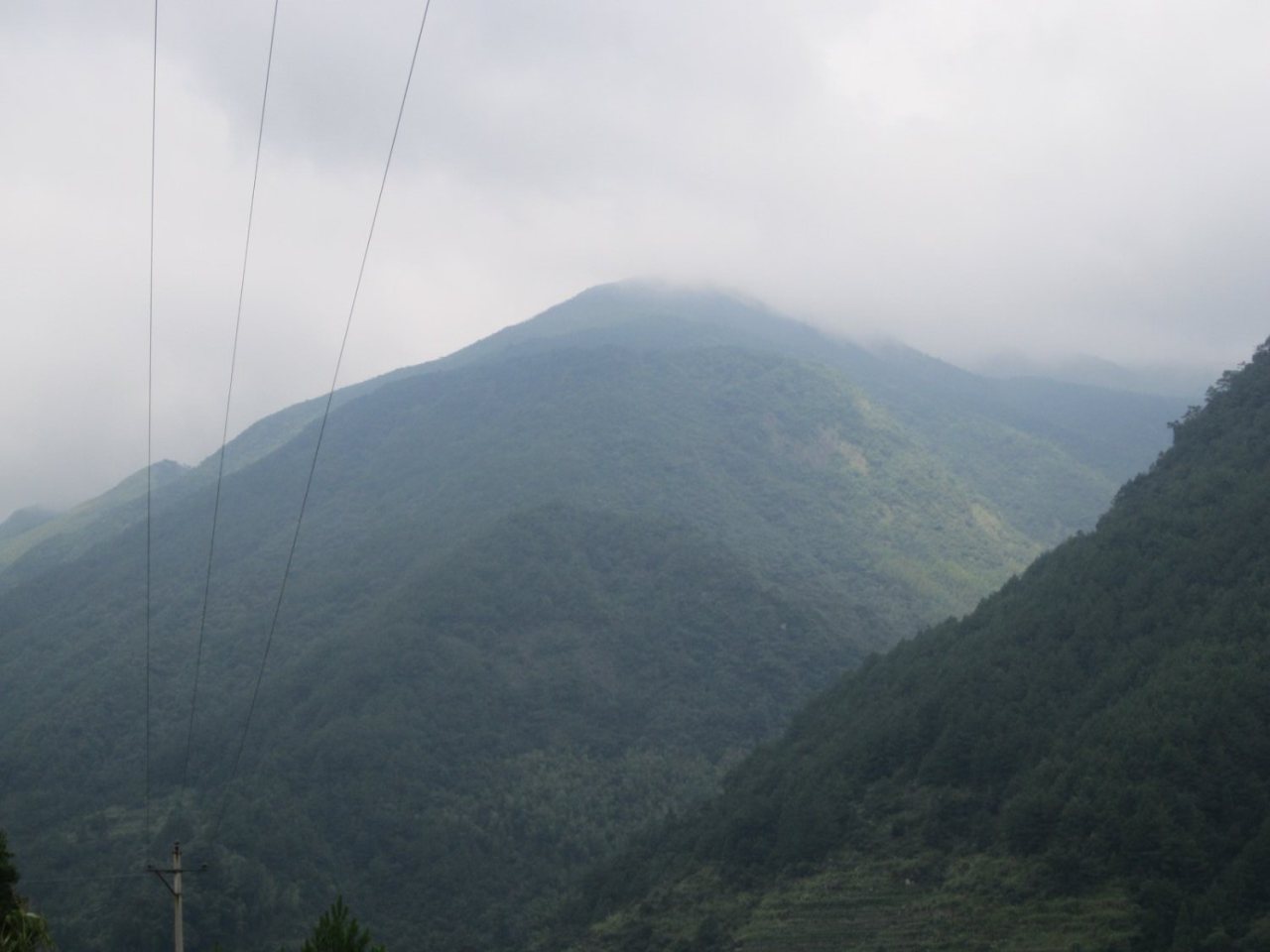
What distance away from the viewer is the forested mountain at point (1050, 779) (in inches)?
1684

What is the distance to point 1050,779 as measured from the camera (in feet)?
162

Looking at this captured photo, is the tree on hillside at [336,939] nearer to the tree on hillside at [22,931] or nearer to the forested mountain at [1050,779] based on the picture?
the tree on hillside at [22,931]

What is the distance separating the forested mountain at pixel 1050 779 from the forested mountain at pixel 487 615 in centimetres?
1890

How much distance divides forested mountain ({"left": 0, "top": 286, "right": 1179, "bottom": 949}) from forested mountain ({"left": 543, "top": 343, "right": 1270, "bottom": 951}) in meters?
18.9

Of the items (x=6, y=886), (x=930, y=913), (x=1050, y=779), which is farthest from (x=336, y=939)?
(x=1050, y=779)

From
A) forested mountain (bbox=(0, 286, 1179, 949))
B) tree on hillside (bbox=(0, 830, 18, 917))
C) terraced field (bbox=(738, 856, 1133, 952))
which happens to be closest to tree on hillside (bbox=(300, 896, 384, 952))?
tree on hillside (bbox=(0, 830, 18, 917))

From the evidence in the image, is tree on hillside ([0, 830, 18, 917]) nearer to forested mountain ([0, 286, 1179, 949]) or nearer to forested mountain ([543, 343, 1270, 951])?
forested mountain ([543, 343, 1270, 951])

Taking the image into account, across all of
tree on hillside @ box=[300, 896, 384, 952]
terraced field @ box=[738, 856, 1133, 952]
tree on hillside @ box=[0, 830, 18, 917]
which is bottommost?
terraced field @ box=[738, 856, 1133, 952]

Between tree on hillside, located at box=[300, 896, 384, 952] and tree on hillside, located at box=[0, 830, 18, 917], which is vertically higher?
tree on hillside, located at box=[0, 830, 18, 917]

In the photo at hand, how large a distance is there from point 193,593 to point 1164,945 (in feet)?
371

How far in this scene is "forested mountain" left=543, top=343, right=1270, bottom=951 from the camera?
42.8 m

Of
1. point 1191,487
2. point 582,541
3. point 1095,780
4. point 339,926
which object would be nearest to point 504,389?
point 582,541

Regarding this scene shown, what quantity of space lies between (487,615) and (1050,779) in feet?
221

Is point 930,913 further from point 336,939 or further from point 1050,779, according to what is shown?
point 336,939
